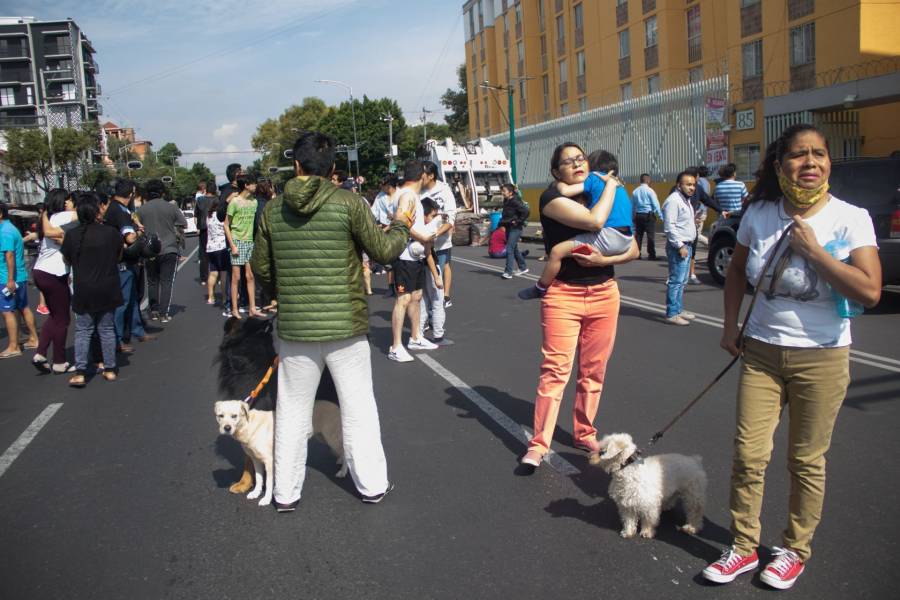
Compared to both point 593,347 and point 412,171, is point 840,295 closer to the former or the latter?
point 593,347

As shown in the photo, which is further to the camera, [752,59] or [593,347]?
[752,59]

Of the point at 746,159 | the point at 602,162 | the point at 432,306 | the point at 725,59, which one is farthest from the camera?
the point at 725,59

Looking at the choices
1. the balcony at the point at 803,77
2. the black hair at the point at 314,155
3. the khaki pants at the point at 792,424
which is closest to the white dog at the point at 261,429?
the black hair at the point at 314,155

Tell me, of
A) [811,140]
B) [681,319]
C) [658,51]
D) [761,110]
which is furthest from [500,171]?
[811,140]

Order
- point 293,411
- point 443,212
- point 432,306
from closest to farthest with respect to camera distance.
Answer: point 293,411 → point 432,306 → point 443,212

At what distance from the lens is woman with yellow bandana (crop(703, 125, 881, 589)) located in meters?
2.95

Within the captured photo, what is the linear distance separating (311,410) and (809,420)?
2517 millimetres

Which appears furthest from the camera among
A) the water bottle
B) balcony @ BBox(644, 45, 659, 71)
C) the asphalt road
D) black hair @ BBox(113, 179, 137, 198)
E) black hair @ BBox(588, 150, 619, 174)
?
balcony @ BBox(644, 45, 659, 71)

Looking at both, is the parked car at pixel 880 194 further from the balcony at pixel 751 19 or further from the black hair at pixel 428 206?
the balcony at pixel 751 19

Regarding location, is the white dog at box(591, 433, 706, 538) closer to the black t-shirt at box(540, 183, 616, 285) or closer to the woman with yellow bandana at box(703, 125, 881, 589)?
the woman with yellow bandana at box(703, 125, 881, 589)

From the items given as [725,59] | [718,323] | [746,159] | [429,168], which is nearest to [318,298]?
[429,168]

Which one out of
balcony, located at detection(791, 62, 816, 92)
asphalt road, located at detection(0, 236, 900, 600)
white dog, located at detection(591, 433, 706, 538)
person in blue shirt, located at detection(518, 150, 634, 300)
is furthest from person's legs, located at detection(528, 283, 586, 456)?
balcony, located at detection(791, 62, 816, 92)

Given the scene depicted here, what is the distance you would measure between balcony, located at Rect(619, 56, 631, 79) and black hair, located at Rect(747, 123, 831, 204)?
36327 millimetres

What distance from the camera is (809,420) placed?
306 cm
